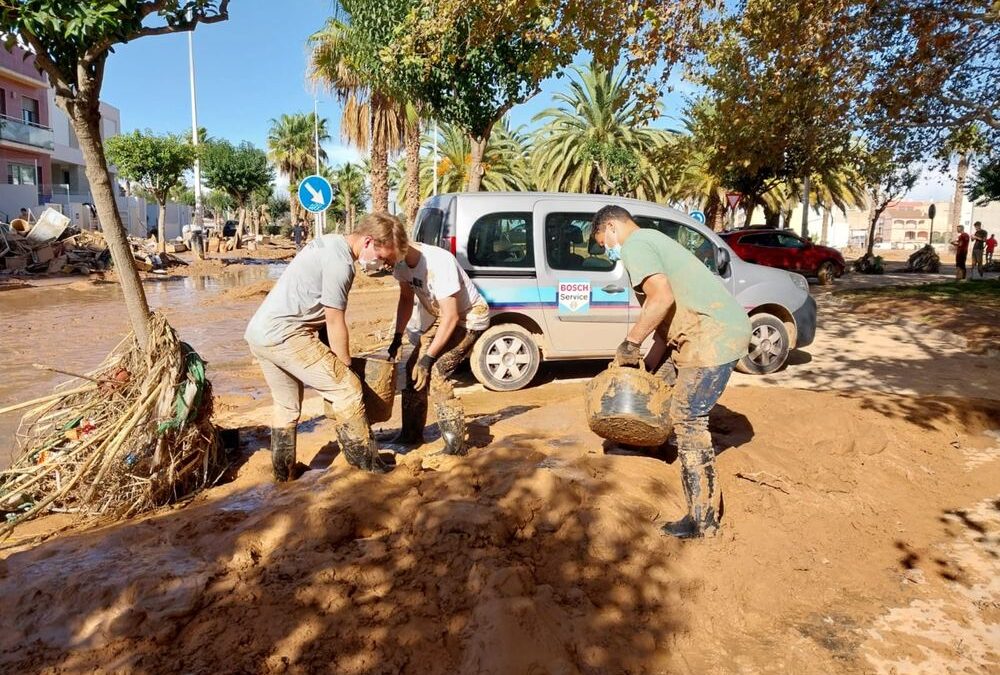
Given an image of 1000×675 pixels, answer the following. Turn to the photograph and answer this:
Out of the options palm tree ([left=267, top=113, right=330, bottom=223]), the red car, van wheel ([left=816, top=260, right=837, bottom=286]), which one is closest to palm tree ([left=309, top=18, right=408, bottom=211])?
the red car

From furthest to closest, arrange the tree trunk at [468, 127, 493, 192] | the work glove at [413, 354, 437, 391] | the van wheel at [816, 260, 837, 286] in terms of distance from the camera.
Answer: the van wheel at [816, 260, 837, 286], the tree trunk at [468, 127, 493, 192], the work glove at [413, 354, 437, 391]

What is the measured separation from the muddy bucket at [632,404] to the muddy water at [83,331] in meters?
2.89

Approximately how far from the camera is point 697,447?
3.87 meters

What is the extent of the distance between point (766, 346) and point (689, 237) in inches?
61.1

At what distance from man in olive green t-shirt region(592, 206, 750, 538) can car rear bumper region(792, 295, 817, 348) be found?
4459 millimetres

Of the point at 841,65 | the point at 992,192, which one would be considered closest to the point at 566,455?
the point at 841,65

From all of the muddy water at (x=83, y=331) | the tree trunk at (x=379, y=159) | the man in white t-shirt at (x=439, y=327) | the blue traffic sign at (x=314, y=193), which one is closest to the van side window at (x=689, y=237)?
the man in white t-shirt at (x=439, y=327)

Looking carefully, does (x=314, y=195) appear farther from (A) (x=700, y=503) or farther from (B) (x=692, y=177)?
(B) (x=692, y=177)

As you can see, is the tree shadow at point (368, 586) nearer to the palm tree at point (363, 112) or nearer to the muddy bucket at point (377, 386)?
the muddy bucket at point (377, 386)

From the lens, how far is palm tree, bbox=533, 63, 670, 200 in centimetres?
3384

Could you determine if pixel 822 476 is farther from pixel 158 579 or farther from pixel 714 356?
pixel 158 579

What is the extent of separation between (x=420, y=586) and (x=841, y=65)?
11.2 m

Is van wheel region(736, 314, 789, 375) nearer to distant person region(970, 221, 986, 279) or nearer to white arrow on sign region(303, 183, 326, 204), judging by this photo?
white arrow on sign region(303, 183, 326, 204)

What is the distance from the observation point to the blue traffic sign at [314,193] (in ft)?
34.9
